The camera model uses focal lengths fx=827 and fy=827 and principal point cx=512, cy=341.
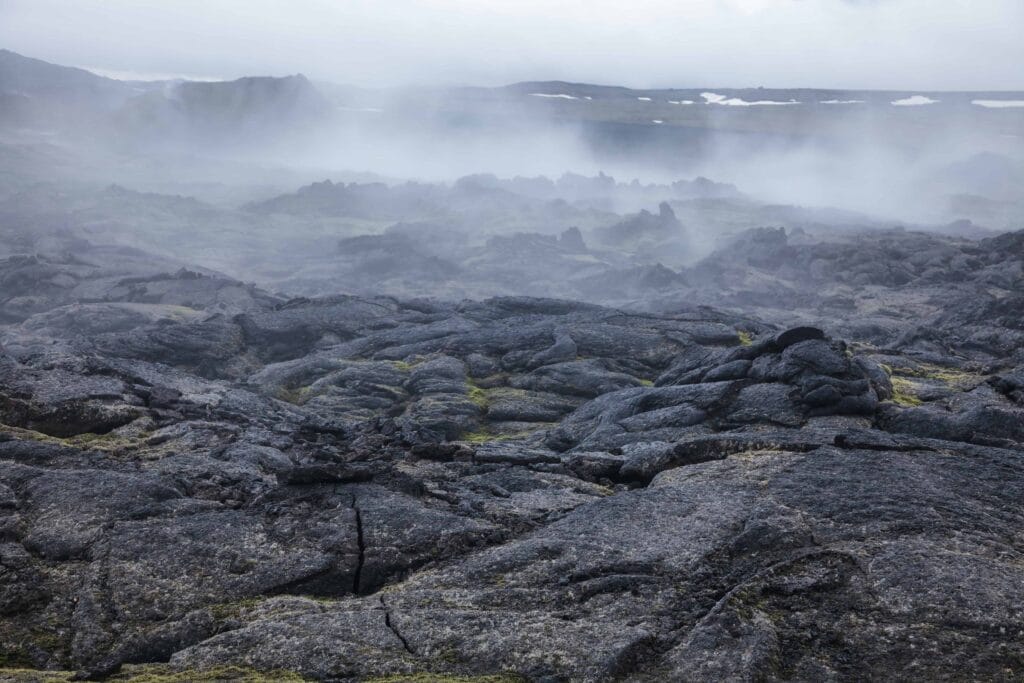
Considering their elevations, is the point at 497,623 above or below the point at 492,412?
above

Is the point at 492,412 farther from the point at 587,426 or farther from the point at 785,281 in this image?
the point at 785,281

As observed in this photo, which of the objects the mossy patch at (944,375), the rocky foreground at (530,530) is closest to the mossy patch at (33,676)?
the rocky foreground at (530,530)

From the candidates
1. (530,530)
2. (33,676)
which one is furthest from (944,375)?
(33,676)

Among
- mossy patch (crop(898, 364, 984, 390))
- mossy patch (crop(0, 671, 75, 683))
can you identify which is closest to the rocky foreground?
mossy patch (crop(0, 671, 75, 683))

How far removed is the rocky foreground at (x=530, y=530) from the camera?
639 inches

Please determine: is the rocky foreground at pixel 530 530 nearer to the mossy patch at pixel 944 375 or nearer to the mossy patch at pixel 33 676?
the mossy patch at pixel 33 676

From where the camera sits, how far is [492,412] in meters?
41.2

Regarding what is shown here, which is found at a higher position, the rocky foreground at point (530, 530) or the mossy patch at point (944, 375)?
the rocky foreground at point (530, 530)

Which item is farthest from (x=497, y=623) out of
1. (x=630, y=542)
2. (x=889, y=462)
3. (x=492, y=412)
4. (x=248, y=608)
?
(x=492, y=412)

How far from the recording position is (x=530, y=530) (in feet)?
71.4

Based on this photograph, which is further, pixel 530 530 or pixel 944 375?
pixel 944 375

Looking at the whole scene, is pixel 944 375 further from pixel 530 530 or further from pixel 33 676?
pixel 33 676

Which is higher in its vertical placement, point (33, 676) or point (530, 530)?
point (530, 530)

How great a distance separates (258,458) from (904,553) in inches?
768
